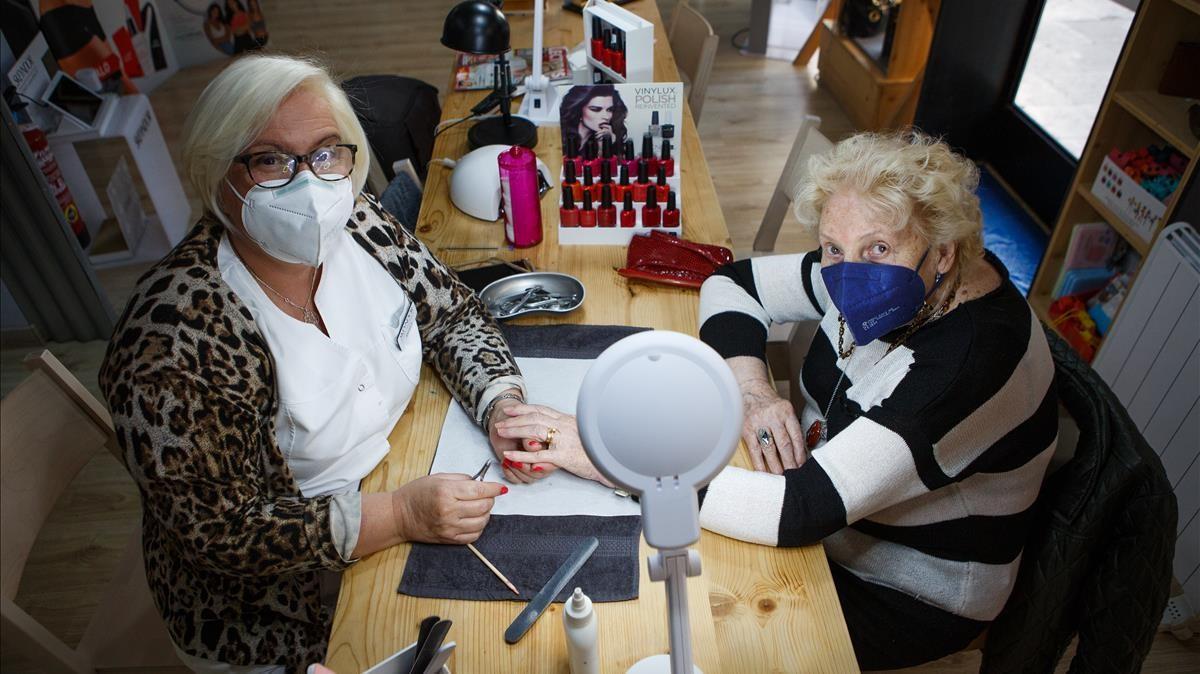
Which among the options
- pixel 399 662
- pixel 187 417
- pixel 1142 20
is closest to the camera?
pixel 399 662

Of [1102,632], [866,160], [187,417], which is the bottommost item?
[1102,632]

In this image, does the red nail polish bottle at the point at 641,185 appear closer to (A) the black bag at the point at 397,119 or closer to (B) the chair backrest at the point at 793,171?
(B) the chair backrest at the point at 793,171

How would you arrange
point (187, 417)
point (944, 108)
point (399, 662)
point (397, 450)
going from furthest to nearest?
point (944, 108) < point (397, 450) < point (187, 417) < point (399, 662)

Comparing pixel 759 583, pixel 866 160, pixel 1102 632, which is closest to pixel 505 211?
pixel 866 160

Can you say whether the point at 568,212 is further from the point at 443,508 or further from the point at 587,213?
the point at 443,508

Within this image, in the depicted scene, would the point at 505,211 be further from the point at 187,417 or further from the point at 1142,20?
the point at 1142,20

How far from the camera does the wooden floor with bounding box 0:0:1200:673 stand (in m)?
2.24

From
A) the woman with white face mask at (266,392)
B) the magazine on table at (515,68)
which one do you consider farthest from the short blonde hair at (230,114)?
the magazine on table at (515,68)

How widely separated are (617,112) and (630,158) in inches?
4.5

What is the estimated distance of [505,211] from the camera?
1936 millimetres

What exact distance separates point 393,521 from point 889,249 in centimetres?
90

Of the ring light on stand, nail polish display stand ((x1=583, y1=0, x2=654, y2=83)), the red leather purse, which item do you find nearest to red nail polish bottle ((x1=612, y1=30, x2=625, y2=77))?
nail polish display stand ((x1=583, y1=0, x2=654, y2=83))

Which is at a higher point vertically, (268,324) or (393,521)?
(268,324)

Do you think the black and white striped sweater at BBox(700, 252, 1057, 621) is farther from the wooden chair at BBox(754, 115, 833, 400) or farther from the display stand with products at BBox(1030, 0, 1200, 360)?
the display stand with products at BBox(1030, 0, 1200, 360)
